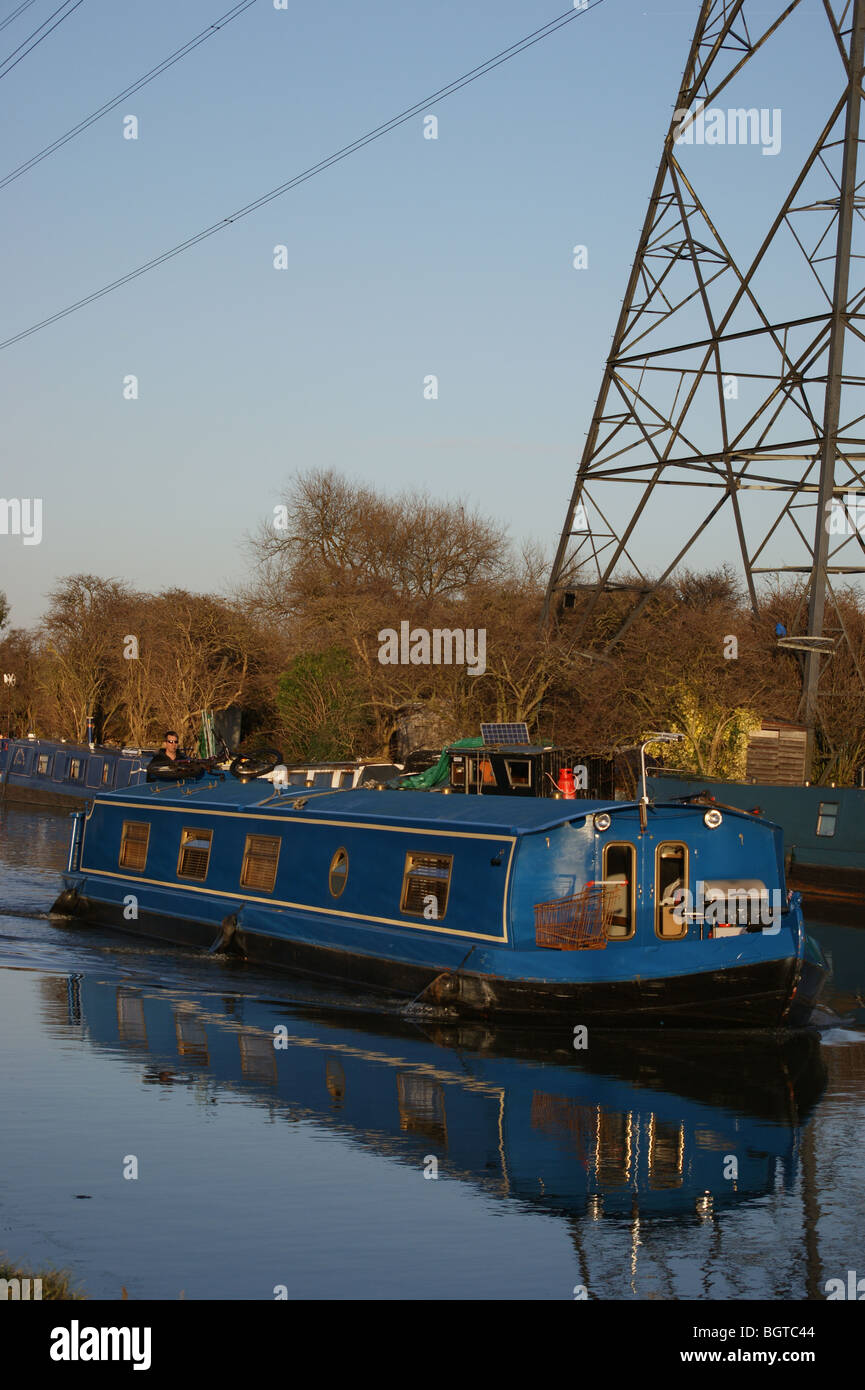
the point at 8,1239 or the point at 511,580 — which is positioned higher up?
the point at 511,580

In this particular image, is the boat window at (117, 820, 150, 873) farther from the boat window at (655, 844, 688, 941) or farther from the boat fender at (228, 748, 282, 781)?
the boat window at (655, 844, 688, 941)

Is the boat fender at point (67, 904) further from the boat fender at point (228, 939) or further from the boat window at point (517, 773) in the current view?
the boat window at point (517, 773)

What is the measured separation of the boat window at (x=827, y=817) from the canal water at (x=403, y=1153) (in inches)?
321

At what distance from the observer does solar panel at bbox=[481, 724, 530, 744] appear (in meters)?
19.8

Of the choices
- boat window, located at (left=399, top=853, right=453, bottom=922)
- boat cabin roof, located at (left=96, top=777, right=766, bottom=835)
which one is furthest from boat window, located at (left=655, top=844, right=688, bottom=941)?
boat window, located at (left=399, top=853, right=453, bottom=922)

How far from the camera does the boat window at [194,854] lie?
736 inches

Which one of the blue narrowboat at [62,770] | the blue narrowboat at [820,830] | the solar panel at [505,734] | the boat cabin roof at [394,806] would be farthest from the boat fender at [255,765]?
the blue narrowboat at [62,770]

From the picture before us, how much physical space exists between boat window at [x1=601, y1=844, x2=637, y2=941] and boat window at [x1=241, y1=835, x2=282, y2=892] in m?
5.00

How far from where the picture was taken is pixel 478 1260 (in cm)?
808

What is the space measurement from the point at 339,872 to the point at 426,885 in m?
1.57

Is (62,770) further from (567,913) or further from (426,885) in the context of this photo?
(567,913)
